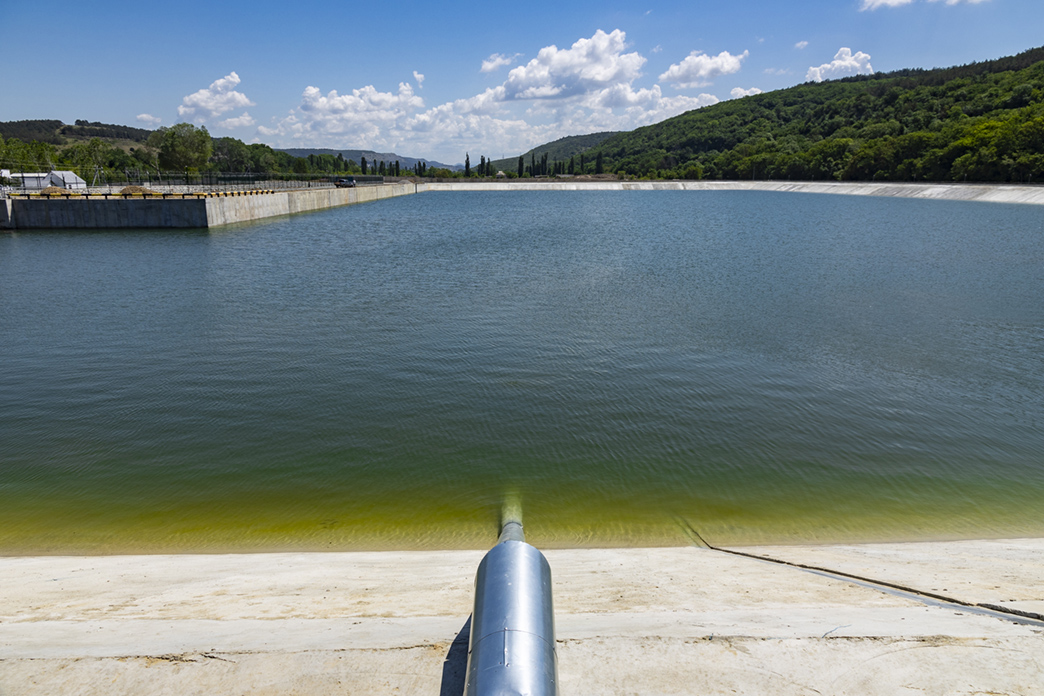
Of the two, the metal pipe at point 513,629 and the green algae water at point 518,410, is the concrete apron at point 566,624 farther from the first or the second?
the green algae water at point 518,410

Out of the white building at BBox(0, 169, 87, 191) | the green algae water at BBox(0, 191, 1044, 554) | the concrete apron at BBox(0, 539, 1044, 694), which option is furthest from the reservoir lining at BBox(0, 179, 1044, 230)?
the concrete apron at BBox(0, 539, 1044, 694)

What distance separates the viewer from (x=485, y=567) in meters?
4.48

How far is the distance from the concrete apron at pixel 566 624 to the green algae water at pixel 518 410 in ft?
5.32

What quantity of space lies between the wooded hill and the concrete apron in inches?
4405

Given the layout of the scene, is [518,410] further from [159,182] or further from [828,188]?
[828,188]

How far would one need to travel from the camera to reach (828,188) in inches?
4562

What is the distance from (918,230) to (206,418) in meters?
52.4

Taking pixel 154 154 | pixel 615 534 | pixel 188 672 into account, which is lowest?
pixel 615 534

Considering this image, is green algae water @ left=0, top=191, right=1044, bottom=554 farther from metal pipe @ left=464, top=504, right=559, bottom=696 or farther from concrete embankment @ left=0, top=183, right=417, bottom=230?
concrete embankment @ left=0, top=183, right=417, bottom=230

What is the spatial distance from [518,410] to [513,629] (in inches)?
355

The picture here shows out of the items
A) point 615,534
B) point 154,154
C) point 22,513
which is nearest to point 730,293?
point 615,534

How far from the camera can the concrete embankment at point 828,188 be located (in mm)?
79938

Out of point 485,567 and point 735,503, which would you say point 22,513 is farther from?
point 735,503

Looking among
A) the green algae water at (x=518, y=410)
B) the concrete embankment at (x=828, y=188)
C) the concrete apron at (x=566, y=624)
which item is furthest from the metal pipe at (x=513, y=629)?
the concrete embankment at (x=828, y=188)
